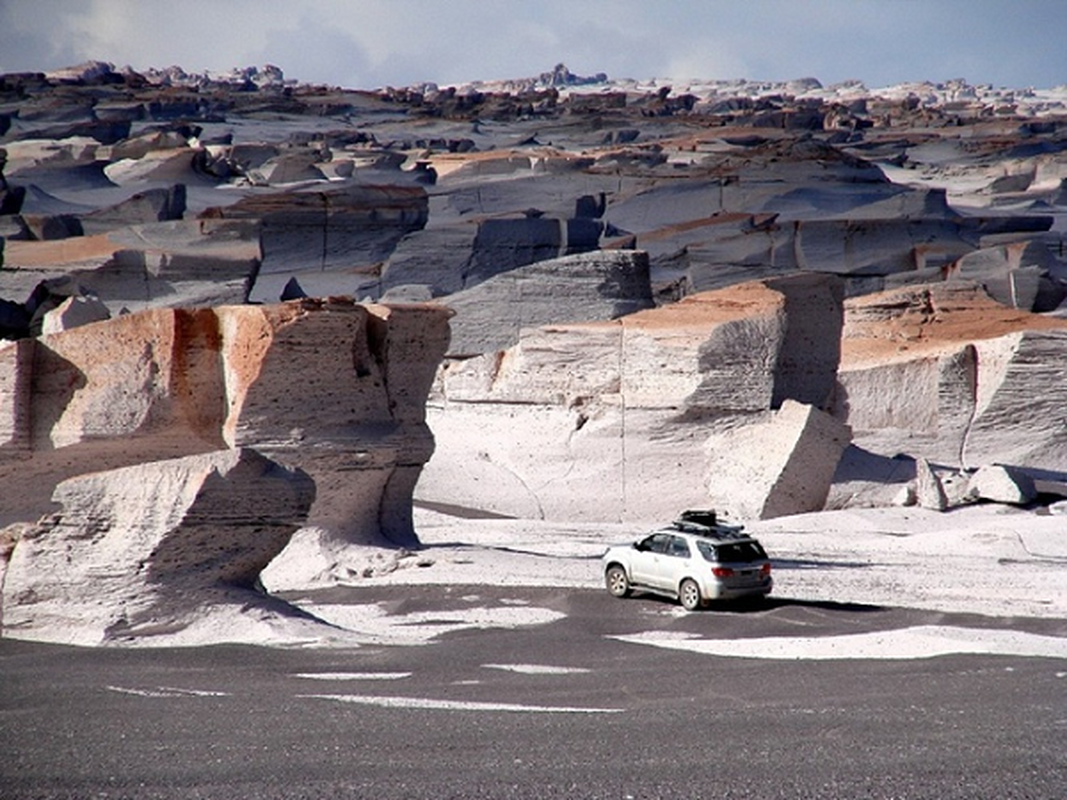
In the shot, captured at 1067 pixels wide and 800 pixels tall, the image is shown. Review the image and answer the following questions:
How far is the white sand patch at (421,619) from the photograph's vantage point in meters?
12.9

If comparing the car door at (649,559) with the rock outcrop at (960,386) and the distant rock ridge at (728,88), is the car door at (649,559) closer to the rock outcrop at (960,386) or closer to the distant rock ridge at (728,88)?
the rock outcrop at (960,386)

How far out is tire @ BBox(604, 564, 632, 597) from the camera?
14.9 metres

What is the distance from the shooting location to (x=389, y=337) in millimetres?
17234

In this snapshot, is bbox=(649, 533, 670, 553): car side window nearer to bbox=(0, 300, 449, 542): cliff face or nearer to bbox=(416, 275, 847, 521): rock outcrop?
bbox=(0, 300, 449, 542): cliff face

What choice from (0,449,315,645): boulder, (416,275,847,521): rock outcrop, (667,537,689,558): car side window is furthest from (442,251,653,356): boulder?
(0,449,315,645): boulder

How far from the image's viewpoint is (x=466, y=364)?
83.6 ft

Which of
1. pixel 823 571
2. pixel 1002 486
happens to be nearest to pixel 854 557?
pixel 823 571

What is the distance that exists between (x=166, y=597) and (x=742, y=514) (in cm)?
1157

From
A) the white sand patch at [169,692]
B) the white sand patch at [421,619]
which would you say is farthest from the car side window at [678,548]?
the white sand patch at [169,692]

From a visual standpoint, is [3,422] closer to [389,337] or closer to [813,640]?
[389,337]

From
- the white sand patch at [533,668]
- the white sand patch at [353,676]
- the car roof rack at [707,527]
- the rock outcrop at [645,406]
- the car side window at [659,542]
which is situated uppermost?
the rock outcrop at [645,406]

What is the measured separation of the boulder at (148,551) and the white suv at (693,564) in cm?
407

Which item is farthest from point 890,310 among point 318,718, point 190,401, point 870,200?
point 870,200

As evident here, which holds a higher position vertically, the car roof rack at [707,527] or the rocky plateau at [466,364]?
the rocky plateau at [466,364]
